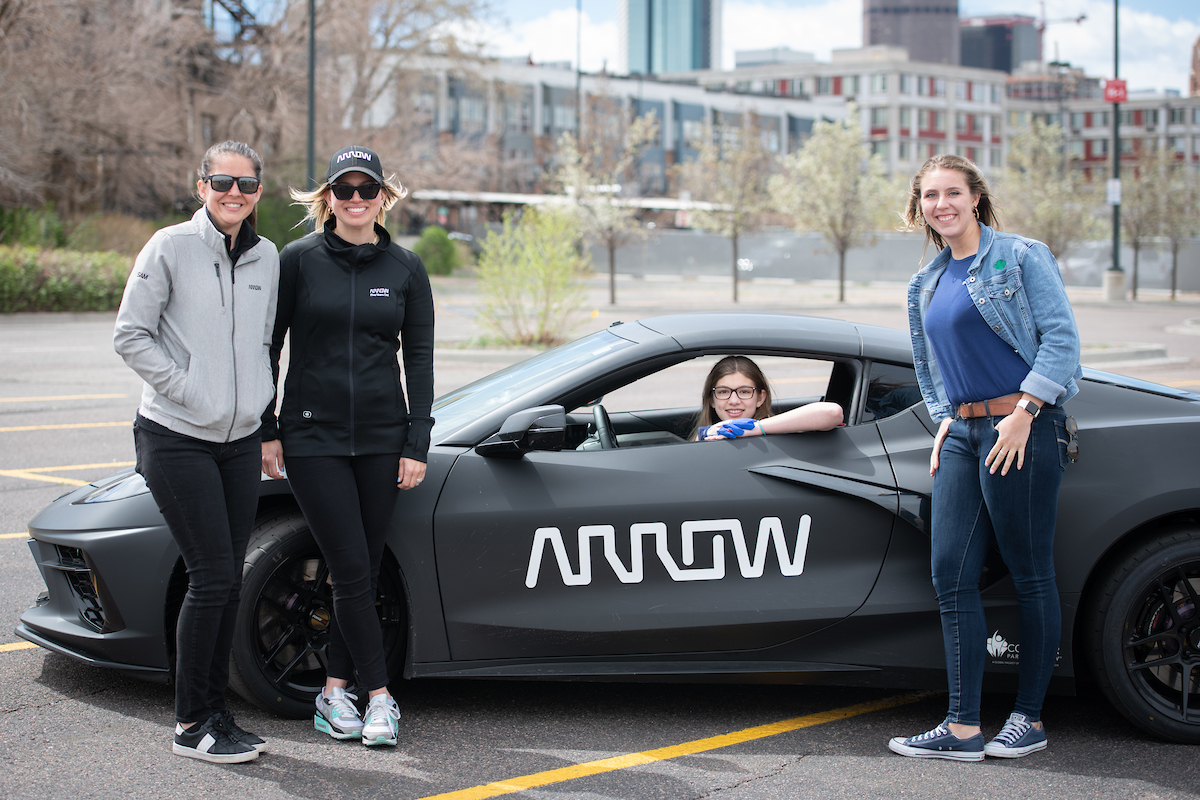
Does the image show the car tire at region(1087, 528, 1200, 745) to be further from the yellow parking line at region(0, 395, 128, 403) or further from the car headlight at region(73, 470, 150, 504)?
the yellow parking line at region(0, 395, 128, 403)

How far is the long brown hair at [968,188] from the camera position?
3.43 meters

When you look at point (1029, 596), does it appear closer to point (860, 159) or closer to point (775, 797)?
point (775, 797)

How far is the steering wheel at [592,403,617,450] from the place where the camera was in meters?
3.87

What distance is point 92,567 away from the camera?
3510 mm

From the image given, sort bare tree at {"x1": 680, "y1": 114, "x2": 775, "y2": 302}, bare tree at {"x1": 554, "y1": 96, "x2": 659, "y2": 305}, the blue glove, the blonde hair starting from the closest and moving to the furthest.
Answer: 1. the blonde hair
2. the blue glove
3. bare tree at {"x1": 554, "y1": 96, "x2": 659, "y2": 305}
4. bare tree at {"x1": 680, "y1": 114, "x2": 775, "y2": 302}

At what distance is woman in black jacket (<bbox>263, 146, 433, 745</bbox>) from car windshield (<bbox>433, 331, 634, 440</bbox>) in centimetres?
34

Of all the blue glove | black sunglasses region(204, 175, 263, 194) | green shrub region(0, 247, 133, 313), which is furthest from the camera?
green shrub region(0, 247, 133, 313)

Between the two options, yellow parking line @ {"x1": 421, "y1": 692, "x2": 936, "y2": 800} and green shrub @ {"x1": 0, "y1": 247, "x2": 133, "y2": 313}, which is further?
green shrub @ {"x1": 0, "y1": 247, "x2": 133, "y2": 313}

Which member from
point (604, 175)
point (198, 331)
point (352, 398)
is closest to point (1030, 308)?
point (352, 398)

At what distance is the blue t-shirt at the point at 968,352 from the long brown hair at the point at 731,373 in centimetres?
75

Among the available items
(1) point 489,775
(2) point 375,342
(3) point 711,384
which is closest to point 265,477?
(2) point 375,342

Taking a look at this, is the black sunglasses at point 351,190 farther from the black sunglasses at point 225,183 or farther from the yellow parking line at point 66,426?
the yellow parking line at point 66,426

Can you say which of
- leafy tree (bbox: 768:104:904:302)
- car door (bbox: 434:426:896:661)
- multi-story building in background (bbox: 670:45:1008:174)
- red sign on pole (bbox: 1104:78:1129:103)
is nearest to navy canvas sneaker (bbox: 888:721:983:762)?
car door (bbox: 434:426:896:661)

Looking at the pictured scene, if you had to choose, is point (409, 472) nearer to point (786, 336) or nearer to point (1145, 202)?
point (786, 336)
